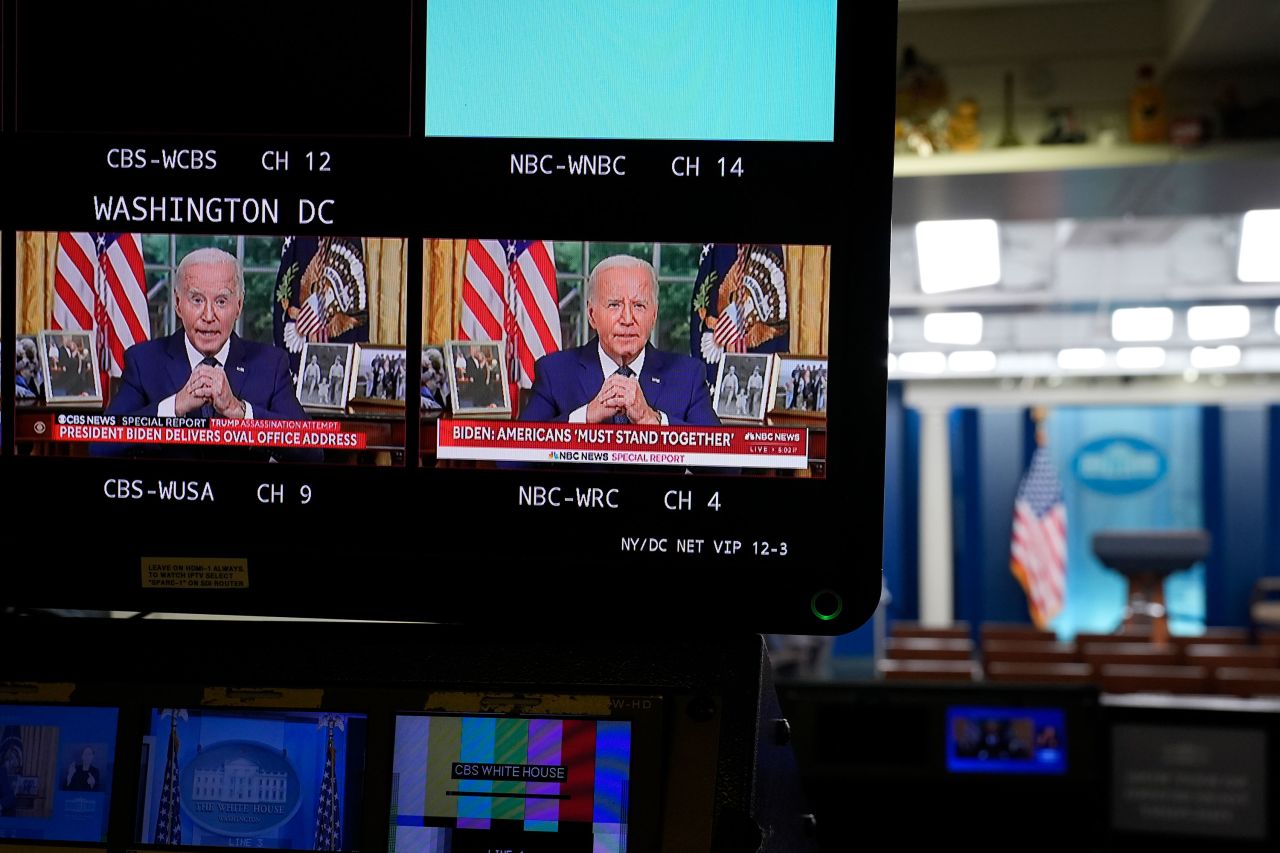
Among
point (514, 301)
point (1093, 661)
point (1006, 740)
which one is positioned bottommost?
point (1093, 661)

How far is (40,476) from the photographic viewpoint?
882 mm

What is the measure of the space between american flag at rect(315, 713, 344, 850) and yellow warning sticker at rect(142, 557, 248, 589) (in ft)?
0.44

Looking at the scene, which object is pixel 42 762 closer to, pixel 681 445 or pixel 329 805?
pixel 329 805

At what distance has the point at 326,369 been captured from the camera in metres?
0.85

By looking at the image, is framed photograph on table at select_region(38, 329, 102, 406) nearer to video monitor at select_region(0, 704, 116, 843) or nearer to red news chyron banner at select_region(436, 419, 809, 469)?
video monitor at select_region(0, 704, 116, 843)

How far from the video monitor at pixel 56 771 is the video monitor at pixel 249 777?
0.03 meters

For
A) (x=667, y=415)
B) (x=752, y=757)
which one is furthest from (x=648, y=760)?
(x=667, y=415)

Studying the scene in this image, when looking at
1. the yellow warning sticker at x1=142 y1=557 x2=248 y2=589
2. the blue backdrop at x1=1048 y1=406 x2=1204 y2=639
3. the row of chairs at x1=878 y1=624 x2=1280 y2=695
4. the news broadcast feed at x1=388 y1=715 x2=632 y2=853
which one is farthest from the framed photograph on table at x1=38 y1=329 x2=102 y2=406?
the blue backdrop at x1=1048 y1=406 x2=1204 y2=639

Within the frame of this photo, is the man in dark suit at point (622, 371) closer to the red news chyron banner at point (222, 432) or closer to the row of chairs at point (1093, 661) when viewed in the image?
the red news chyron banner at point (222, 432)

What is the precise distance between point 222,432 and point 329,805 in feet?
0.95

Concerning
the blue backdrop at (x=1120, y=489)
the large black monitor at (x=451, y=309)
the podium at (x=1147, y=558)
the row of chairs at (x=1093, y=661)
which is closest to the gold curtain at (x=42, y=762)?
the large black monitor at (x=451, y=309)

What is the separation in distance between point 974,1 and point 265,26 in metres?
4.37

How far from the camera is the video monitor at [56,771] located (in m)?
0.83

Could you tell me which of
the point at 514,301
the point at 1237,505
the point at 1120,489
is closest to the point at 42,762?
the point at 514,301
